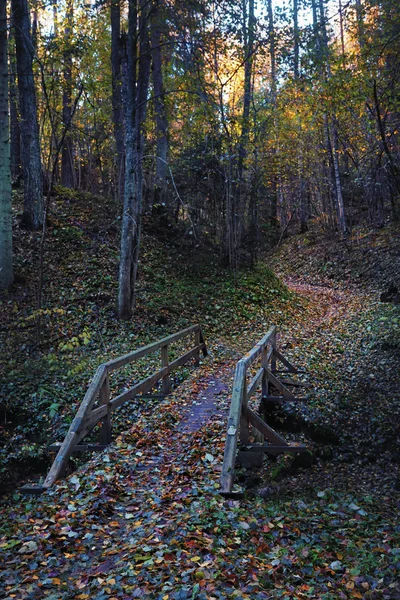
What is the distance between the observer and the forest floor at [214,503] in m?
3.53

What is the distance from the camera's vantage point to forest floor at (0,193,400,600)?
3.53 meters

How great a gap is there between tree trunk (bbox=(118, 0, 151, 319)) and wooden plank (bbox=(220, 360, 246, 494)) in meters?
7.73

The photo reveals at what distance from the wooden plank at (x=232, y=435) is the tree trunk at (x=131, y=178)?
25.4 ft

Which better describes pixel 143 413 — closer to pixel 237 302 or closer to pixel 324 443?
pixel 324 443

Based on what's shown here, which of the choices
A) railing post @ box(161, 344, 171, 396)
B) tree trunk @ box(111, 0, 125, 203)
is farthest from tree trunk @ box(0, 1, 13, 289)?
railing post @ box(161, 344, 171, 396)

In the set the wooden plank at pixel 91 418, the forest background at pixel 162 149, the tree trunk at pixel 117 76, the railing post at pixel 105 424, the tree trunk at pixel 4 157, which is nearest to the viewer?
the wooden plank at pixel 91 418

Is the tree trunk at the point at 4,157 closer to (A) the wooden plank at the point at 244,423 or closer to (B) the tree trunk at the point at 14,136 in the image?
(B) the tree trunk at the point at 14,136

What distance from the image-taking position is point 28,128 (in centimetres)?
1500

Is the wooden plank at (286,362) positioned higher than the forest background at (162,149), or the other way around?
the forest background at (162,149)

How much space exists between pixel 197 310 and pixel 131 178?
4.88 m

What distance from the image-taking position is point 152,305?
14258 millimetres

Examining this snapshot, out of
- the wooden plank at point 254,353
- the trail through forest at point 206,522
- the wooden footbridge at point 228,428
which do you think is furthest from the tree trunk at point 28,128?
the wooden plank at point 254,353

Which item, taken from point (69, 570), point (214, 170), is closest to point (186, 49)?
point (214, 170)

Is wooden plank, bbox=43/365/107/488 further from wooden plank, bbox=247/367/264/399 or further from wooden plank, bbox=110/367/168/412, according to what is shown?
wooden plank, bbox=247/367/264/399
